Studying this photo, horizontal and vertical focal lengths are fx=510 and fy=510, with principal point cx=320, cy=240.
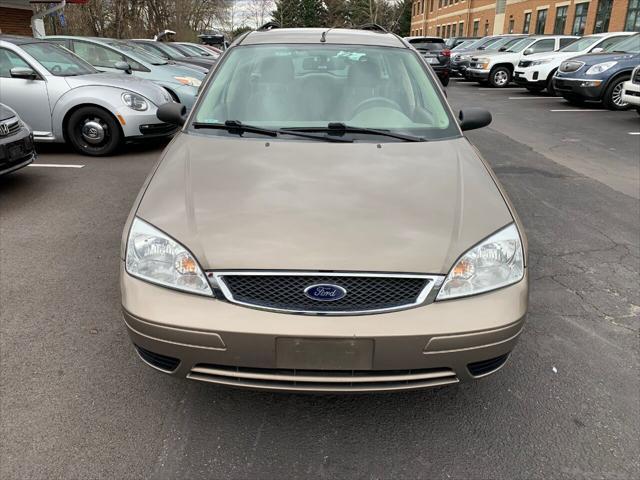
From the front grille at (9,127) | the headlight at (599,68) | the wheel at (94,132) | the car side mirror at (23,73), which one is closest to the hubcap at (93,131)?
the wheel at (94,132)

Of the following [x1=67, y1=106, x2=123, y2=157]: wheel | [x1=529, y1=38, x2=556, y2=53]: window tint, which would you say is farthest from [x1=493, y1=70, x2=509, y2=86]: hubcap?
[x1=67, y1=106, x2=123, y2=157]: wheel

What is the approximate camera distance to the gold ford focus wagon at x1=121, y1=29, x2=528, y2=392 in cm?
193

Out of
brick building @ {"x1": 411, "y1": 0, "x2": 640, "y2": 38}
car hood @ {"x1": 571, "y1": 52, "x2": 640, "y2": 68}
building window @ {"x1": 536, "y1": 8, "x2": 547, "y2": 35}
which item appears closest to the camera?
car hood @ {"x1": 571, "y1": 52, "x2": 640, "y2": 68}

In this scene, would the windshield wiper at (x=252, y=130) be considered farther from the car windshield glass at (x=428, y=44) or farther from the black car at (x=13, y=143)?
the car windshield glass at (x=428, y=44)

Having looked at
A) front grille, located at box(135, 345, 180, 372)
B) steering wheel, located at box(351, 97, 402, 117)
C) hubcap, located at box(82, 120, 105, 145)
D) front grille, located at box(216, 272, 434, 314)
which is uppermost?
steering wheel, located at box(351, 97, 402, 117)

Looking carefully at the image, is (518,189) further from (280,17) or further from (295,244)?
(280,17)

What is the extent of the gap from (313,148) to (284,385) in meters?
1.31

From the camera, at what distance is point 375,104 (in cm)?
321

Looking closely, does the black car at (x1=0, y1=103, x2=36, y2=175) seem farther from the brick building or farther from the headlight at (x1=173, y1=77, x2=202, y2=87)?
the brick building

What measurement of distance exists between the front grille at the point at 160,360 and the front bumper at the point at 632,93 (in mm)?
10823

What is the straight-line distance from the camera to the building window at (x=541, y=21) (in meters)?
32.4

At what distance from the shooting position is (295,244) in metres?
2.03

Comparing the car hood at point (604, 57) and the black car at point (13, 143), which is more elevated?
the car hood at point (604, 57)

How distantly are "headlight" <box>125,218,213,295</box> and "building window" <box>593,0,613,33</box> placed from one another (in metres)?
30.4
